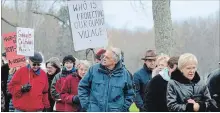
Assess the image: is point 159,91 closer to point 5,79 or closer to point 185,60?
point 185,60

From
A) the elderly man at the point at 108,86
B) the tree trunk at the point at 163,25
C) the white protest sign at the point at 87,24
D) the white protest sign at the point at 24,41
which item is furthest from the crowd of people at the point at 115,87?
the tree trunk at the point at 163,25

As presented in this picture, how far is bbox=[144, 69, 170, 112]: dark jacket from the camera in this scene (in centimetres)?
520

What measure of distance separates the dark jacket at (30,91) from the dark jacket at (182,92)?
8.38ft

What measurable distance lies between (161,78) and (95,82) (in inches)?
28.7

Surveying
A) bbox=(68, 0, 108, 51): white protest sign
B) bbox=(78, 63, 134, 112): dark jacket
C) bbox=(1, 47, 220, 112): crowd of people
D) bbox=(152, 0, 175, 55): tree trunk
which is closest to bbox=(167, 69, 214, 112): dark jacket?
bbox=(1, 47, 220, 112): crowd of people

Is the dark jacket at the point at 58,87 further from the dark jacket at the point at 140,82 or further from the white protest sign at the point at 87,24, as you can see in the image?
the dark jacket at the point at 140,82

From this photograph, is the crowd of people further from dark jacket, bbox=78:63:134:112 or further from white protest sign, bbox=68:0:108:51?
white protest sign, bbox=68:0:108:51

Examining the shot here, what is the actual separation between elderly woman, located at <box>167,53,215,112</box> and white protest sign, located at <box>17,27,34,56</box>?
3543mm

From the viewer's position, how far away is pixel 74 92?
6.77 metres

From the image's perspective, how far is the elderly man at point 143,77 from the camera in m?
6.90

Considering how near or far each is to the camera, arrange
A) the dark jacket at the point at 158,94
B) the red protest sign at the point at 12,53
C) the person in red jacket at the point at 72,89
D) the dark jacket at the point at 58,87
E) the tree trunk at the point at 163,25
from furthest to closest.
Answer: the tree trunk at the point at 163,25 → the red protest sign at the point at 12,53 → the dark jacket at the point at 58,87 → the person in red jacket at the point at 72,89 → the dark jacket at the point at 158,94

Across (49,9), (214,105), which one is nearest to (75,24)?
(214,105)

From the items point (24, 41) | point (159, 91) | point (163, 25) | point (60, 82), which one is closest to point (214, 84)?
point (159, 91)

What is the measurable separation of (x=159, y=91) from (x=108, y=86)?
1.95 feet
